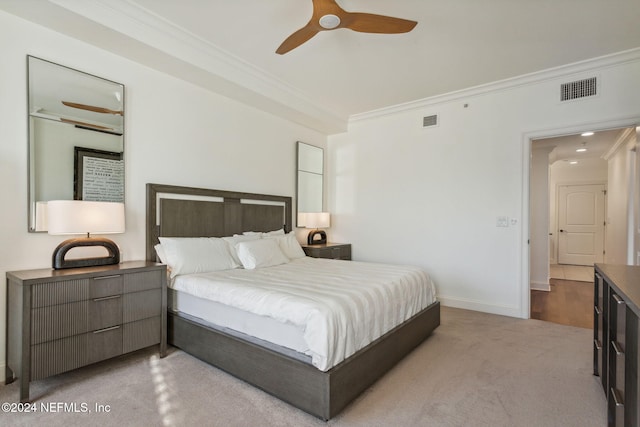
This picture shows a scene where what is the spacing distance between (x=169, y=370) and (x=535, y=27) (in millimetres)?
4328

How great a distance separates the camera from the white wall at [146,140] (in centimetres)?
247

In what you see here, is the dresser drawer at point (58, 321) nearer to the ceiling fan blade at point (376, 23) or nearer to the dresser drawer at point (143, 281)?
the dresser drawer at point (143, 281)

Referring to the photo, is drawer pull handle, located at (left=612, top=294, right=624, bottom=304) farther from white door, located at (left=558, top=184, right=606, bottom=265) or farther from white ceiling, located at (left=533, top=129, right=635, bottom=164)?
white door, located at (left=558, top=184, right=606, bottom=265)

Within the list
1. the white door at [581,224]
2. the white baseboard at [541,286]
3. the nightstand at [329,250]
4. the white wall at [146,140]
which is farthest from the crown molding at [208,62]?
the white door at [581,224]

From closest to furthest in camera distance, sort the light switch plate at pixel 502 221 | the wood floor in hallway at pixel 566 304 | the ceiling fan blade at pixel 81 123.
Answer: the ceiling fan blade at pixel 81 123
the wood floor in hallway at pixel 566 304
the light switch plate at pixel 502 221

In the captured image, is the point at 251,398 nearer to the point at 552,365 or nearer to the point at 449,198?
the point at 552,365

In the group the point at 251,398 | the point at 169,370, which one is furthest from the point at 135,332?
the point at 251,398

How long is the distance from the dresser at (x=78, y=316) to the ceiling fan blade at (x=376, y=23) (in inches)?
99.0

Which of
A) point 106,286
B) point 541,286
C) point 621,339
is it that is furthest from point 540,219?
point 106,286

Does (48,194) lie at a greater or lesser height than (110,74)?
lesser

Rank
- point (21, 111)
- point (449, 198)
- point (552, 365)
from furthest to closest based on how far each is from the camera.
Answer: point (449, 198) < point (552, 365) < point (21, 111)

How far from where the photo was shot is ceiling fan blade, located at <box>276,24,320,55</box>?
2475mm

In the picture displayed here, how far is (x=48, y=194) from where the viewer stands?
104 inches

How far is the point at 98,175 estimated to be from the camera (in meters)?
2.93
